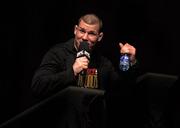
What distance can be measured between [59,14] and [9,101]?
2.26ft

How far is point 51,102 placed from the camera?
1.77 m

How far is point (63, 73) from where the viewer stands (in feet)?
6.90

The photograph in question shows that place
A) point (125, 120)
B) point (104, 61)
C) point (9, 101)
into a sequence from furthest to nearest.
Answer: point (9, 101), point (104, 61), point (125, 120)

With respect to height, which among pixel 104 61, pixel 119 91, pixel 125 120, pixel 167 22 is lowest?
pixel 125 120

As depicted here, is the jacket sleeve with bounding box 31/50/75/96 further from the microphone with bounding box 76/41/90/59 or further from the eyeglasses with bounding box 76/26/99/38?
the eyeglasses with bounding box 76/26/99/38

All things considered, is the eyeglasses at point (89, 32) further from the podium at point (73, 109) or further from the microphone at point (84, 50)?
the podium at point (73, 109)

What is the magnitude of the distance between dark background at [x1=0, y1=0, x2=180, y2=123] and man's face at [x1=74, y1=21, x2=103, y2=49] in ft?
1.81

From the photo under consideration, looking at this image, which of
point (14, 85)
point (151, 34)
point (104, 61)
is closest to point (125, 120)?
→ point (104, 61)

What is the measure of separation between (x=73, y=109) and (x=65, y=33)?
1.21 m

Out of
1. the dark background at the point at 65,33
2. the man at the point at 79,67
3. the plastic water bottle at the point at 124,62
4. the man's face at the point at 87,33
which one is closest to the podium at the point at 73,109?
the man at the point at 79,67

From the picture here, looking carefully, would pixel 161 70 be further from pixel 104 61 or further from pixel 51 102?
pixel 51 102

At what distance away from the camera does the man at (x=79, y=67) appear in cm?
207

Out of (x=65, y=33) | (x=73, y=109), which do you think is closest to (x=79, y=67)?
(x=73, y=109)

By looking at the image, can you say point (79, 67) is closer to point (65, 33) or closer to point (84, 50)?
point (84, 50)
